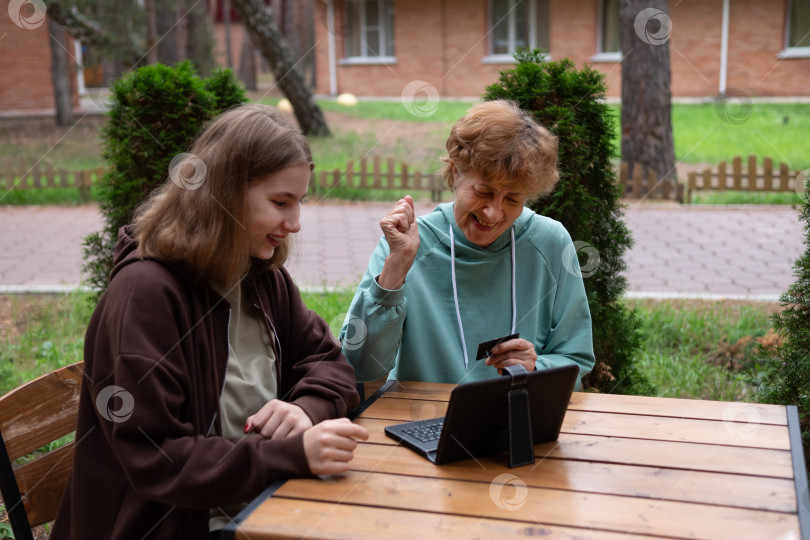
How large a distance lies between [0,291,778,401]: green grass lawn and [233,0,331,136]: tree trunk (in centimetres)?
751

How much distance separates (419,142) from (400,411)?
1338cm

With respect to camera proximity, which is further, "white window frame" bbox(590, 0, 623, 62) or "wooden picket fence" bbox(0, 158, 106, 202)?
"white window frame" bbox(590, 0, 623, 62)

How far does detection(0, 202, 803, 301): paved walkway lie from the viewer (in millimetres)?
6713

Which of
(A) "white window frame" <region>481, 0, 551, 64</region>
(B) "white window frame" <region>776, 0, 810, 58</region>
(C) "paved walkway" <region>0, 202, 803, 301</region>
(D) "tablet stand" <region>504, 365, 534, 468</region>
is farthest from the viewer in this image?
(A) "white window frame" <region>481, 0, 551, 64</region>

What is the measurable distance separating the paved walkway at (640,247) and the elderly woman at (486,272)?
136 inches

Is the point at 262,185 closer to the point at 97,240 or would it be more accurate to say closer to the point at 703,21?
the point at 97,240

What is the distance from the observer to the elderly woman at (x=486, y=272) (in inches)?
97.1

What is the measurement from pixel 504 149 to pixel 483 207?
20 centimetres

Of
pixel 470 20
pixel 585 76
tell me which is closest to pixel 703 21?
pixel 470 20

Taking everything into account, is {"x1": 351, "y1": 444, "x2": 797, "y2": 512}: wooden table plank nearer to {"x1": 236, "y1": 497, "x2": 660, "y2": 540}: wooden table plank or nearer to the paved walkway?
{"x1": 236, "y1": 497, "x2": 660, "y2": 540}: wooden table plank

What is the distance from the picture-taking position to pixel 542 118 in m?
3.60

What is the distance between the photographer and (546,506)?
169 cm

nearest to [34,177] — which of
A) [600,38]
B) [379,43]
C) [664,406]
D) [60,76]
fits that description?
[60,76]

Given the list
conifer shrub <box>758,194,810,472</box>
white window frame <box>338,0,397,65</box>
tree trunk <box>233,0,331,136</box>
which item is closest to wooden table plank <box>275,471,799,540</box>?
conifer shrub <box>758,194,810,472</box>
